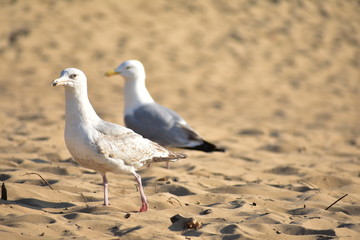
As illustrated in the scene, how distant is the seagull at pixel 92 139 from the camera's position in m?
4.75

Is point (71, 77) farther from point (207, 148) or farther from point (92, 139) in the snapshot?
point (207, 148)

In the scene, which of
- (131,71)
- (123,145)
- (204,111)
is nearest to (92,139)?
(123,145)

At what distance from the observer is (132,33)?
16562mm

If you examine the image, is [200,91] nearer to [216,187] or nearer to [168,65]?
[168,65]

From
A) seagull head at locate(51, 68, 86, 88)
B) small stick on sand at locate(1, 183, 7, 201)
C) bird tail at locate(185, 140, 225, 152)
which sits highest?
seagull head at locate(51, 68, 86, 88)

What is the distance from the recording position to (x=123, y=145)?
5012 millimetres

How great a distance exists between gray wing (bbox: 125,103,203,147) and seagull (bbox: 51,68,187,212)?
2241 millimetres

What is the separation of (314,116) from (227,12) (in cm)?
675

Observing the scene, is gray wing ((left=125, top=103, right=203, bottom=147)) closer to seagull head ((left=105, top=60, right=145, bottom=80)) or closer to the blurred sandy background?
the blurred sandy background

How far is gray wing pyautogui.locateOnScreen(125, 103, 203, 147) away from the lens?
7.47m

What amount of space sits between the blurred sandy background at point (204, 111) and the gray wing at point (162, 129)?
30 cm

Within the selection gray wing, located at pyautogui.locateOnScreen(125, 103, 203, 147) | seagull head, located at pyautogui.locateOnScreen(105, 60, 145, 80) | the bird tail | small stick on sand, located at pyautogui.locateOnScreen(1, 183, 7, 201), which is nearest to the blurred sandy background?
small stick on sand, located at pyautogui.locateOnScreen(1, 183, 7, 201)

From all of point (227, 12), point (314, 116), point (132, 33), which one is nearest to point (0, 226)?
point (314, 116)

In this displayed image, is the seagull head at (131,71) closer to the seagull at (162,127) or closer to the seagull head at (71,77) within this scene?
the seagull at (162,127)
